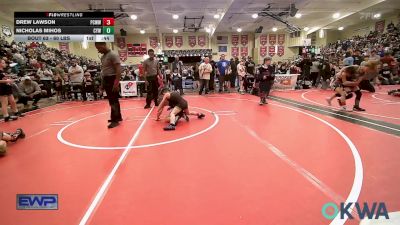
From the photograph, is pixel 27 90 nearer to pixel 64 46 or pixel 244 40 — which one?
pixel 64 46

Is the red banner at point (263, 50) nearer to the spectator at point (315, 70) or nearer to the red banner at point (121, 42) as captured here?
the red banner at point (121, 42)

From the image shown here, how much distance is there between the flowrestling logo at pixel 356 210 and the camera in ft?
7.26

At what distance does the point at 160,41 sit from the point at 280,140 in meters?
24.9

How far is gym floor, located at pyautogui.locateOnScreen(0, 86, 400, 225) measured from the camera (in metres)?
2.35

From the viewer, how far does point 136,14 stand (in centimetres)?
1878

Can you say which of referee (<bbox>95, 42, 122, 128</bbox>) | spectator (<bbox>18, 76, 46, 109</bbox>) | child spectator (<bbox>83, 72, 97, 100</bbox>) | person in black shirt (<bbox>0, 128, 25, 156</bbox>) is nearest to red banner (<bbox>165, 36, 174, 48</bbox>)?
child spectator (<bbox>83, 72, 97, 100</bbox>)

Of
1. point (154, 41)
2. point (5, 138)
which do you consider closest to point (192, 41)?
point (154, 41)

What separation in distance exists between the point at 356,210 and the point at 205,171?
1606 millimetres

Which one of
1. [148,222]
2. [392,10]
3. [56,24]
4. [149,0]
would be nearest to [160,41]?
[149,0]

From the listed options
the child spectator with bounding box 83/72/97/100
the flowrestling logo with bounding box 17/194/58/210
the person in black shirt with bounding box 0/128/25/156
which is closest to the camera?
the flowrestling logo with bounding box 17/194/58/210

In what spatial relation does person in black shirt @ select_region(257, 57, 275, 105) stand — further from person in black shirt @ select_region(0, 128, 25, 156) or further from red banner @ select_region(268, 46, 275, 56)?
red banner @ select_region(268, 46, 275, 56)

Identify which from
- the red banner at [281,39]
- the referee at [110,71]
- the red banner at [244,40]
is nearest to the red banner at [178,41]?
the red banner at [244,40]
